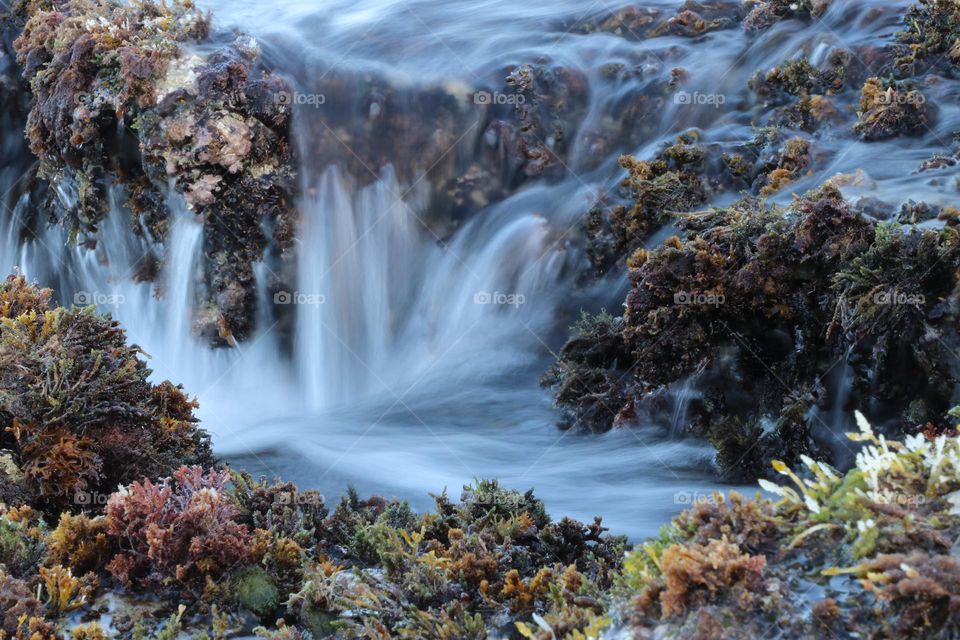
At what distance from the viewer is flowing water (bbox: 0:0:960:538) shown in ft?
25.9

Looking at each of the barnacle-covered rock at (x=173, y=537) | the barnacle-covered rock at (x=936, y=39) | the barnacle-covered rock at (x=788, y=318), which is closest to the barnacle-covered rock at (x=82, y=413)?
the barnacle-covered rock at (x=173, y=537)

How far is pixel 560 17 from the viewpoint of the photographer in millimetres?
10516

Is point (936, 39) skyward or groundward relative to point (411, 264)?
skyward

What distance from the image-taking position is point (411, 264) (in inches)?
360

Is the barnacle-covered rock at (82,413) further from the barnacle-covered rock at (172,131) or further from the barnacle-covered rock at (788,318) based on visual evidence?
the barnacle-covered rock at (788,318)

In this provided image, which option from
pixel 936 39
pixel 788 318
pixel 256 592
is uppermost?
pixel 936 39

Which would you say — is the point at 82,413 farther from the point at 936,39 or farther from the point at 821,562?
the point at 936,39

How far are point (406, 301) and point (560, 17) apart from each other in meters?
4.22

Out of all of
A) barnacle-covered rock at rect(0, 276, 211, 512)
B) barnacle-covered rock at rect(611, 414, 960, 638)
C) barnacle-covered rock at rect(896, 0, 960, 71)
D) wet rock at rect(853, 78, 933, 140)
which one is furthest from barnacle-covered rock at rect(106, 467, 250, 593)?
barnacle-covered rock at rect(896, 0, 960, 71)

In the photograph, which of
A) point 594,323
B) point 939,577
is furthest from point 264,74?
point 939,577

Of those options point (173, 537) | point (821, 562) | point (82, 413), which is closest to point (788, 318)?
point (821, 562)

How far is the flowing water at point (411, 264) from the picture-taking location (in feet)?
→ 25.9

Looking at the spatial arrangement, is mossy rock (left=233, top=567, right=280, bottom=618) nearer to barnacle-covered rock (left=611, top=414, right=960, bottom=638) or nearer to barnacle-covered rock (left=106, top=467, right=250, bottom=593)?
barnacle-covered rock (left=106, top=467, right=250, bottom=593)

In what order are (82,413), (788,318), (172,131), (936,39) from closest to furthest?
1. (82,413)
2. (788,318)
3. (936,39)
4. (172,131)
